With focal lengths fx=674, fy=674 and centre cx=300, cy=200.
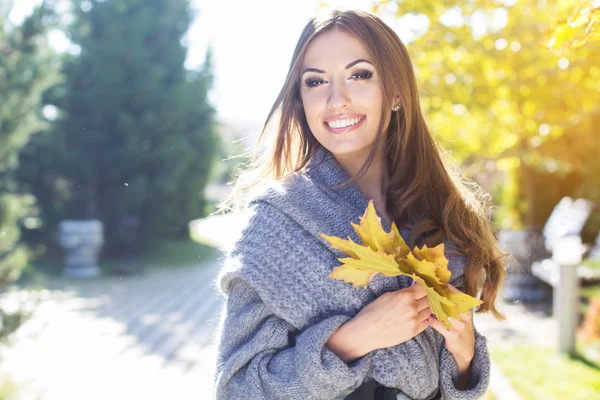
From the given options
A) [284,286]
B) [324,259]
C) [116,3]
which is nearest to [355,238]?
[324,259]

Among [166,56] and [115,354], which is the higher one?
[166,56]

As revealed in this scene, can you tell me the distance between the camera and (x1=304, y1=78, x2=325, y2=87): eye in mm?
1865

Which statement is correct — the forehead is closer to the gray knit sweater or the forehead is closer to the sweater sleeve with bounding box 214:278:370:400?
the gray knit sweater

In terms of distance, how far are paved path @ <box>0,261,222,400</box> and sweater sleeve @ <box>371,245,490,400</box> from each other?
1673mm

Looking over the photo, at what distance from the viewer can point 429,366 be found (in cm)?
173

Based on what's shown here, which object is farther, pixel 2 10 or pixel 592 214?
pixel 592 214

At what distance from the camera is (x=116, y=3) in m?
11.9

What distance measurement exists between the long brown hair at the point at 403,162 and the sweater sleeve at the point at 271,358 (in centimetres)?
40

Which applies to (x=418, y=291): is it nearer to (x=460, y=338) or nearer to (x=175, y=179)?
(x=460, y=338)

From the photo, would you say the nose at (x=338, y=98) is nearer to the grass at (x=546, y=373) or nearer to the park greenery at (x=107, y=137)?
the grass at (x=546, y=373)

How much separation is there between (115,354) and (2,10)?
327 cm

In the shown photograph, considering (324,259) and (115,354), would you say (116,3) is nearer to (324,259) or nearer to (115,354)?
(115,354)

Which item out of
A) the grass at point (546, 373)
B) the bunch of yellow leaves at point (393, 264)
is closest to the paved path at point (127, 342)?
the grass at point (546, 373)

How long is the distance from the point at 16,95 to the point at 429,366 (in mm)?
3848
